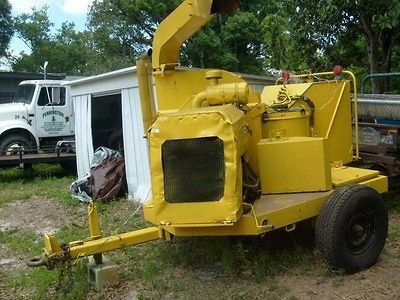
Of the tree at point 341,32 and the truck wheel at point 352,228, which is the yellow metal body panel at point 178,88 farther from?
the tree at point 341,32

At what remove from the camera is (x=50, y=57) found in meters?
38.8

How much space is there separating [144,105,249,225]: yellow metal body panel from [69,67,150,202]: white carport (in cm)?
409

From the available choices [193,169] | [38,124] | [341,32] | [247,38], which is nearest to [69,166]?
[38,124]

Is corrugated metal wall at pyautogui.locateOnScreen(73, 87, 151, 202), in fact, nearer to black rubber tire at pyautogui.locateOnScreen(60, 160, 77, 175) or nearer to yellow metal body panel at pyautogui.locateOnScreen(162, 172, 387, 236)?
yellow metal body panel at pyautogui.locateOnScreen(162, 172, 387, 236)

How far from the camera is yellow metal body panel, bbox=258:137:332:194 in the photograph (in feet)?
15.4

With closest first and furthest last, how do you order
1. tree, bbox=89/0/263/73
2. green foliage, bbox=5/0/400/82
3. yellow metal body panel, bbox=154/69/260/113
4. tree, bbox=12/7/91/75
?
yellow metal body panel, bbox=154/69/260/113
green foliage, bbox=5/0/400/82
tree, bbox=89/0/263/73
tree, bbox=12/7/91/75

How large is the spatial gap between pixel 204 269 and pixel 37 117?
888 centimetres

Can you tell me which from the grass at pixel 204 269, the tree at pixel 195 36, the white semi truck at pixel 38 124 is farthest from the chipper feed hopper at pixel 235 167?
the tree at pixel 195 36

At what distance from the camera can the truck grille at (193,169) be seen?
4.09 metres

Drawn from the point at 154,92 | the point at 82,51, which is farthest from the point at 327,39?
the point at 82,51

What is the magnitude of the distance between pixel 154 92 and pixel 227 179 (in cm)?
154

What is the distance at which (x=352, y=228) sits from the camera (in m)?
4.65

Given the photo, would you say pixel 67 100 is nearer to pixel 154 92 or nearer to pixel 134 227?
pixel 134 227

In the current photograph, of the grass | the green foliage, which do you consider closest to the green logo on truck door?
the green foliage
